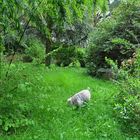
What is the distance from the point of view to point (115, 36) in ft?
38.6

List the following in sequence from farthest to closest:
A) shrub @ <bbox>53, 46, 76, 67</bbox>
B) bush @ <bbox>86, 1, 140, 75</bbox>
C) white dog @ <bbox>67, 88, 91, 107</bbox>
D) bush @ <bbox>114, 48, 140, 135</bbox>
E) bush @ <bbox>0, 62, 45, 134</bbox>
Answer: shrub @ <bbox>53, 46, 76, 67</bbox>, bush @ <bbox>86, 1, 140, 75</bbox>, white dog @ <bbox>67, 88, 91, 107</bbox>, bush @ <bbox>114, 48, 140, 135</bbox>, bush @ <bbox>0, 62, 45, 134</bbox>

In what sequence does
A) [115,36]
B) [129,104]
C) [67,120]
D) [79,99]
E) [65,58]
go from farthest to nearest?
[65,58]
[115,36]
[79,99]
[67,120]
[129,104]

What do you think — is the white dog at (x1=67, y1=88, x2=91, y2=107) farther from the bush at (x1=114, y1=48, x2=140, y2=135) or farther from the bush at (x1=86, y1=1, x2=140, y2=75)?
the bush at (x1=86, y1=1, x2=140, y2=75)

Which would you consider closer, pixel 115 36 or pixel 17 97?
pixel 17 97

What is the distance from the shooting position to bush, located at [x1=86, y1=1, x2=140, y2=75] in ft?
38.1

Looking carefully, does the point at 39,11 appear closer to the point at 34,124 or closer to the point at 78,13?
the point at 78,13


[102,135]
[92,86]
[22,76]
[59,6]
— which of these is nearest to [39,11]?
[59,6]

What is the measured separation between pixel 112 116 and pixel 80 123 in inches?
28.6

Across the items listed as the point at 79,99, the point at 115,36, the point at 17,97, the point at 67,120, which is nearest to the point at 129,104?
the point at 67,120

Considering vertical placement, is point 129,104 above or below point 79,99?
above

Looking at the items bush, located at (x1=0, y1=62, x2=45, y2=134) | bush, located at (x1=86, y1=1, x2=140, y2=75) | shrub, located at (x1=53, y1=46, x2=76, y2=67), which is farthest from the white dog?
shrub, located at (x1=53, y1=46, x2=76, y2=67)

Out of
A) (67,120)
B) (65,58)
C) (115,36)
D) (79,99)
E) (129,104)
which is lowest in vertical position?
(65,58)

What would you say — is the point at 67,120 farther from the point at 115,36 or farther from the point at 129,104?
the point at 115,36

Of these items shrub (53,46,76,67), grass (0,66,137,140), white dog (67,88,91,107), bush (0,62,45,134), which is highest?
bush (0,62,45,134)
